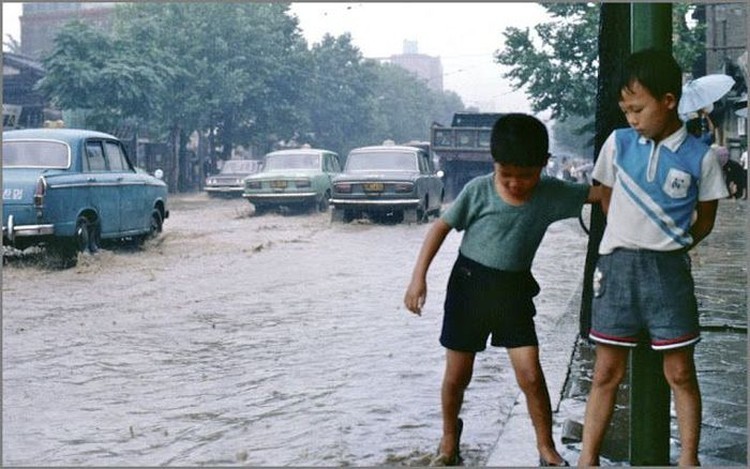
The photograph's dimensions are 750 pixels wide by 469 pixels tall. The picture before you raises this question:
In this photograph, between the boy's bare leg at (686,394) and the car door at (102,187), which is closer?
the boy's bare leg at (686,394)

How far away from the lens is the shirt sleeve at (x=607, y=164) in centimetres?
348

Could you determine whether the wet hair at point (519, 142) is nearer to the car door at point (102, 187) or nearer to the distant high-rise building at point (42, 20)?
the car door at point (102, 187)

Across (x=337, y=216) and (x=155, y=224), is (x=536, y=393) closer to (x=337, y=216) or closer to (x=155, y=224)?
(x=155, y=224)

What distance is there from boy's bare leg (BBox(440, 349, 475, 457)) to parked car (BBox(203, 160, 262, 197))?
2851cm

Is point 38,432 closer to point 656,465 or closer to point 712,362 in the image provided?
point 656,465

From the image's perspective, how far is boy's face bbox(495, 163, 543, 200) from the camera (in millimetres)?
3641

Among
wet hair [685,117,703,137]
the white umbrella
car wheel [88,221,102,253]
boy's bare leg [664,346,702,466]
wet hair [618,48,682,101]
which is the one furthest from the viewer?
car wheel [88,221,102,253]

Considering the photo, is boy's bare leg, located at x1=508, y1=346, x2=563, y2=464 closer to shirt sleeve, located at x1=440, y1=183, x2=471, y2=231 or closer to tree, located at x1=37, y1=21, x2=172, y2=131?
shirt sleeve, located at x1=440, y1=183, x2=471, y2=231

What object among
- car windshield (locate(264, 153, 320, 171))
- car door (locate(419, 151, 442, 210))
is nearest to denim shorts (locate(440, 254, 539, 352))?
car door (locate(419, 151, 442, 210))

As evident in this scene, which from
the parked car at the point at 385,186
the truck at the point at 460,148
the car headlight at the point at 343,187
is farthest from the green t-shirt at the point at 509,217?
the truck at the point at 460,148

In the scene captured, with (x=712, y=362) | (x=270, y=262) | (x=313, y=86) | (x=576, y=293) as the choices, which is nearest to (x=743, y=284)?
(x=576, y=293)

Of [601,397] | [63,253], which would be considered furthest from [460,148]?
[601,397]

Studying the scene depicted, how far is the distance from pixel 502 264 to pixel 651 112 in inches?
31.6

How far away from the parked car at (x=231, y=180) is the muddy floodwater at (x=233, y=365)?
19.2 metres
